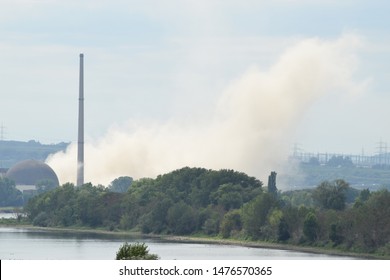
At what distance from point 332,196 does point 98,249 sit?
128 feet

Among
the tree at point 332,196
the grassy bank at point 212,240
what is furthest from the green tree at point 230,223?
the tree at point 332,196

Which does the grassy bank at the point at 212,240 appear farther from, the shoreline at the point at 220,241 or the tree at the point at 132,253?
the tree at the point at 132,253

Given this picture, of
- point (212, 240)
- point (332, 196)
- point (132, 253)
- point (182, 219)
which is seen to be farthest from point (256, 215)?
point (132, 253)

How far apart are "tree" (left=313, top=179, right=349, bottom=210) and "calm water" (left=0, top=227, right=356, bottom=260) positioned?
774 inches

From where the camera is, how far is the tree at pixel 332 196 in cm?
15075

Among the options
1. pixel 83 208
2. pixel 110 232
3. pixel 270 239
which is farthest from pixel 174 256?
pixel 83 208

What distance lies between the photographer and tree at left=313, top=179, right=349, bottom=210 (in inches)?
5935

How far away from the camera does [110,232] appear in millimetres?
166500

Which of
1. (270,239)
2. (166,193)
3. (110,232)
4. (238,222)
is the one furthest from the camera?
(166,193)

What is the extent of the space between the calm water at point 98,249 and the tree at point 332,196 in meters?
19.7

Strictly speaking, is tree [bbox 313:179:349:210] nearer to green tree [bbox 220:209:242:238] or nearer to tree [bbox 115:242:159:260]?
green tree [bbox 220:209:242:238]

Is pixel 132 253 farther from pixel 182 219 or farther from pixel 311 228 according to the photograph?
pixel 182 219
